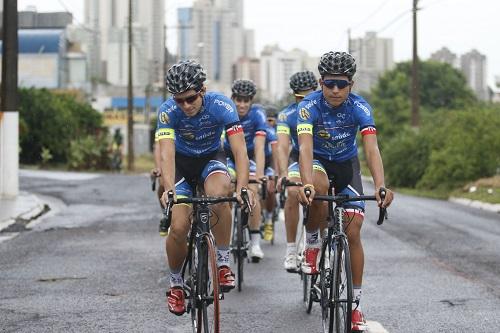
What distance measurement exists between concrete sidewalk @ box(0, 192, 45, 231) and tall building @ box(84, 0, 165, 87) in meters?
86.4

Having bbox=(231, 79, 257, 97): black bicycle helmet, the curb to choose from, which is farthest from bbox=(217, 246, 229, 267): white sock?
the curb

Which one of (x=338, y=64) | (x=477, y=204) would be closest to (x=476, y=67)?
(x=477, y=204)

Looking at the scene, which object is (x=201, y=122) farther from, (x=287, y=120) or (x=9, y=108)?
(x=9, y=108)

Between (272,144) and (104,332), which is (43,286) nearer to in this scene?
(104,332)

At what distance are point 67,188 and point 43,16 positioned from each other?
201 inches

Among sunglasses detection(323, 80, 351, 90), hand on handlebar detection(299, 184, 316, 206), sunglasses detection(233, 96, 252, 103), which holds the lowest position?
hand on handlebar detection(299, 184, 316, 206)

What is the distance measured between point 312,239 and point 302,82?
2694mm

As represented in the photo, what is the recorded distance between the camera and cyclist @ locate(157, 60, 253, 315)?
22.9 ft

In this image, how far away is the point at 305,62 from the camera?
17112 cm

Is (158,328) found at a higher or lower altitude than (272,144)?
lower

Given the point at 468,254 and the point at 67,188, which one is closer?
the point at 468,254

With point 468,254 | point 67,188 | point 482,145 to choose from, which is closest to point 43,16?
point 67,188

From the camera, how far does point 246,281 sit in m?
10.1

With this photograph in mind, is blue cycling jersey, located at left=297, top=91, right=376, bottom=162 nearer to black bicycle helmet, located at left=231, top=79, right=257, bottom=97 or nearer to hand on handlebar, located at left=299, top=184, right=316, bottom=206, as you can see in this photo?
hand on handlebar, located at left=299, top=184, right=316, bottom=206
